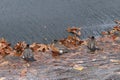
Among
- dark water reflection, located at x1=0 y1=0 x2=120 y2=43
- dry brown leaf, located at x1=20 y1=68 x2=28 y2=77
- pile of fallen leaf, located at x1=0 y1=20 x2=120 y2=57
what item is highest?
dark water reflection, located at x1=0 y1=0 x2=120 y2=43

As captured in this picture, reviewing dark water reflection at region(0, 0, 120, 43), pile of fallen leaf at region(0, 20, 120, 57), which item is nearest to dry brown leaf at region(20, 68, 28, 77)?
pile of fallen leaf at region(0, 20, 120, 57)

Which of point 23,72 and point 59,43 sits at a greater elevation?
point 59,43

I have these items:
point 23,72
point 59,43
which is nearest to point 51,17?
point 59,43

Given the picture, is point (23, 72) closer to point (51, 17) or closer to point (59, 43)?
point (59, 43)

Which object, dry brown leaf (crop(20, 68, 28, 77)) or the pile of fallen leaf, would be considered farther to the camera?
the pile of fallen leaf

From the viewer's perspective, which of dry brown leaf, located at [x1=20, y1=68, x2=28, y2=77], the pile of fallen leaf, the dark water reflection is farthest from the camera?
the dark water reflection

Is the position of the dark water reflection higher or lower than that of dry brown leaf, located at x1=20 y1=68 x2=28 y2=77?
higher

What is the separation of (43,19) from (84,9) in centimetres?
304

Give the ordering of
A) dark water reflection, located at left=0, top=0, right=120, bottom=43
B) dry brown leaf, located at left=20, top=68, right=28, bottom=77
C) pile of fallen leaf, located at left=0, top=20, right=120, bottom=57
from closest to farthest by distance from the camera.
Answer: dry brown leaf, located at left=20, top=68, right=28, bottom=77
pile of fallen leaf, located at left=0, top=20, right=120, bottom=57
dark water reflection, located at left=0, top=0, right=120, bottom=43

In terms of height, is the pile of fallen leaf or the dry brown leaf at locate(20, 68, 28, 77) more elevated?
the pile of fallen leaf

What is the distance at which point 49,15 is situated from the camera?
63.5 ft

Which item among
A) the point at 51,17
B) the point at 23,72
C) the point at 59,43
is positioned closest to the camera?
the point at 23,72

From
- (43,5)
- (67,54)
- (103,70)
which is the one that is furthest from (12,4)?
(103,70)

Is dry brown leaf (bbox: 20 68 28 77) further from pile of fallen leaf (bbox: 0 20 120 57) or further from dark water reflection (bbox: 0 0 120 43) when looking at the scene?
dark water reflection (bbox: 0 0 120 43)
